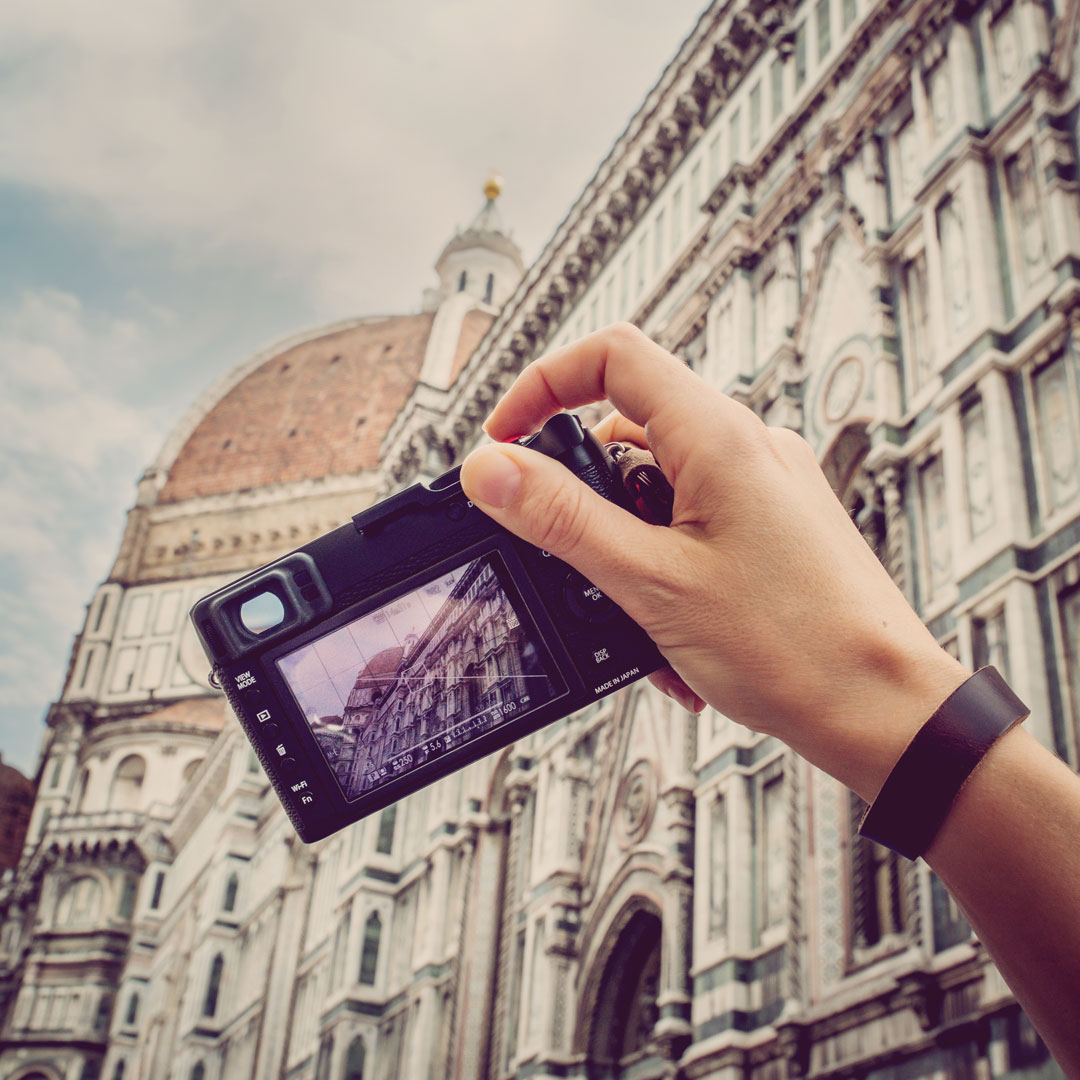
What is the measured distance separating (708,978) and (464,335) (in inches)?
1812

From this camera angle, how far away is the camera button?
2461mm

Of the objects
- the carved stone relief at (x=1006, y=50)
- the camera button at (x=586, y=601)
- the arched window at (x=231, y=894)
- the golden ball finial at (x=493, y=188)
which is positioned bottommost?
the camera button at (x=586, y=601)

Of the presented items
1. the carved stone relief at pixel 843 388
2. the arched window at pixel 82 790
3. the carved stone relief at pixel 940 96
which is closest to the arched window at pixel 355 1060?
the carved stone relief at pixel 843 388

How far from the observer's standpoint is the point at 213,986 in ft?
94.8

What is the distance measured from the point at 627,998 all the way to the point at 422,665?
11722 mm

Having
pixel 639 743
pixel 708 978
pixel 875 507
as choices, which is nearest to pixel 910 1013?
pixel 708 978

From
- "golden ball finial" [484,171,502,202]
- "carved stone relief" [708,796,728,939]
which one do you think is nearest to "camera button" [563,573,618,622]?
"carved stone relief" [708,796,728,939]

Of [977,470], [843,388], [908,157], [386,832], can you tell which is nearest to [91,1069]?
[386,832]

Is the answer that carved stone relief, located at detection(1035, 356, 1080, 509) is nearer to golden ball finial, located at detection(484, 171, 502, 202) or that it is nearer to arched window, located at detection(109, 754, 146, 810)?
arched window, located at detection(109, 754, 146, 810)

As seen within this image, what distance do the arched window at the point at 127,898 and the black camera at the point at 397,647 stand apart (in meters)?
42.4

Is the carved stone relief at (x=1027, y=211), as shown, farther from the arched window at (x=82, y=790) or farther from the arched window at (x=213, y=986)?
the arched window at (x=82, y=790)

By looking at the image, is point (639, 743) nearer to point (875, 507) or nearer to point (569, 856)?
point (569, 856)

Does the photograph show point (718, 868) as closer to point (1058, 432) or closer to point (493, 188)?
point (1058, 432)

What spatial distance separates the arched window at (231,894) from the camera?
29844mm
